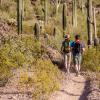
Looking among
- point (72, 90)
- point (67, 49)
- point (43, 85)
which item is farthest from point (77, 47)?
point (43, 85)

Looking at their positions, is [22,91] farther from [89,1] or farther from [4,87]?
[89,1]

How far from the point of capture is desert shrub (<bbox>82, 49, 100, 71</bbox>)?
13.9 m

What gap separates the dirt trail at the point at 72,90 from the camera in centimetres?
1008

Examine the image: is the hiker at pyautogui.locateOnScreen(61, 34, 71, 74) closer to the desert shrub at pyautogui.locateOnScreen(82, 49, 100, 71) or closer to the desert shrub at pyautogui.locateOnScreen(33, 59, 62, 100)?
the desert shrub at pyautogui.locateOnScreen(82, 49, 100, 71)

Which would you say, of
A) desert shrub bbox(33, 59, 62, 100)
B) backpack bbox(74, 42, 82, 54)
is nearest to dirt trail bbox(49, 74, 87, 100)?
desert shrub bbox(33, 59, 62, 100)

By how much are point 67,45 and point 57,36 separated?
5.36 meters

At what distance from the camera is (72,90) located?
11070mm

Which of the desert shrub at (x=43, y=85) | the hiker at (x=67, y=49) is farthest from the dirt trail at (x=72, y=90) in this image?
the hiker at (x=67, y=49)

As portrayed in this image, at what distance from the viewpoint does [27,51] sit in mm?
13344

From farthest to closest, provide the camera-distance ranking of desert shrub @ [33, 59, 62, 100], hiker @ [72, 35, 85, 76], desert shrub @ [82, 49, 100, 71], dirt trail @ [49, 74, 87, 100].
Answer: desert shrub @ [82, 49, 100, 71], hiker @ [72, 35, 85, 76], dirt trail @ [49, 74, 87, 100], desert shrub @ [33, 59, 62, 100]

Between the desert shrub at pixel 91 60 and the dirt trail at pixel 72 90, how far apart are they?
2.80 ft

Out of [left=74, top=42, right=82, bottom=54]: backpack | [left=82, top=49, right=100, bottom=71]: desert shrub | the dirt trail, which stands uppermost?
[left=74, top=42, right=82, bottom=54]: backpack

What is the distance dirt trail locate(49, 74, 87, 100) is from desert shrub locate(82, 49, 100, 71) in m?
0.85

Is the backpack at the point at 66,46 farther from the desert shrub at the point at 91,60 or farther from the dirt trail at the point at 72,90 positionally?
the desert shrub at the point at 91,60
